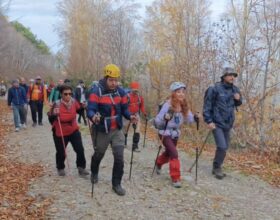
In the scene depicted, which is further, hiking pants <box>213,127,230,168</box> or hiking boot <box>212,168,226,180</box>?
hiking boot <box>212,168,226,180</box>

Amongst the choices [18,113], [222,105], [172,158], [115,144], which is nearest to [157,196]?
[172,158]

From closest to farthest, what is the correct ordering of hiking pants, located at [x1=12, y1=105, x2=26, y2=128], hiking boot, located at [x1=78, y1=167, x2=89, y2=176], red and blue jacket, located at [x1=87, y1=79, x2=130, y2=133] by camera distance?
red and blue jacket, located at [x1=87, y1=79, x2=130, y2=133] → hiking boot, located at [x1=78, y1=167, x2=89, y2=176] → hiking pants, located at [x1=12, y1=105, x2=26, y2=128]

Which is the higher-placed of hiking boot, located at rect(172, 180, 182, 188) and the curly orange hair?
the curly orange hair

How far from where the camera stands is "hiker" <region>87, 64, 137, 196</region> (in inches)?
253

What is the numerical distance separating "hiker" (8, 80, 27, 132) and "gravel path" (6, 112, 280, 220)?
247 inches

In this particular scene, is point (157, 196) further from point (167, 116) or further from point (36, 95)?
point (36, 95)

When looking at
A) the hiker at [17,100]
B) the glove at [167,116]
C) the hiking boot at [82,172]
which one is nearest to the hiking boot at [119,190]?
the hiking boot at [82,172]

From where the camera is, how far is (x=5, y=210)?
611 cm

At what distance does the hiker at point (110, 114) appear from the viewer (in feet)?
21.1

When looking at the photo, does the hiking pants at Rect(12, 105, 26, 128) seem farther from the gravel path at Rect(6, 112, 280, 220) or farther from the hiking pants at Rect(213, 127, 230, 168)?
the hiking pants at Rect(213, 127, 230, 168)

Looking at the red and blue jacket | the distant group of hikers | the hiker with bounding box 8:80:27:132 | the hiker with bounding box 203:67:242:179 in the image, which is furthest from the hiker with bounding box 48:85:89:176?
Answer: the hiker with bounding box 8:80:27:132

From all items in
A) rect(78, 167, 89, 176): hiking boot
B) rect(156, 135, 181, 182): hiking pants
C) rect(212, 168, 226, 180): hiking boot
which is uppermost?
rect(156, 135, 181, 182): hiking pants

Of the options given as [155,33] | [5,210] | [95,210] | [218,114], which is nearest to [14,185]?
[5,210]

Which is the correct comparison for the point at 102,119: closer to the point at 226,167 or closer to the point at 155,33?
the point at 226,167
